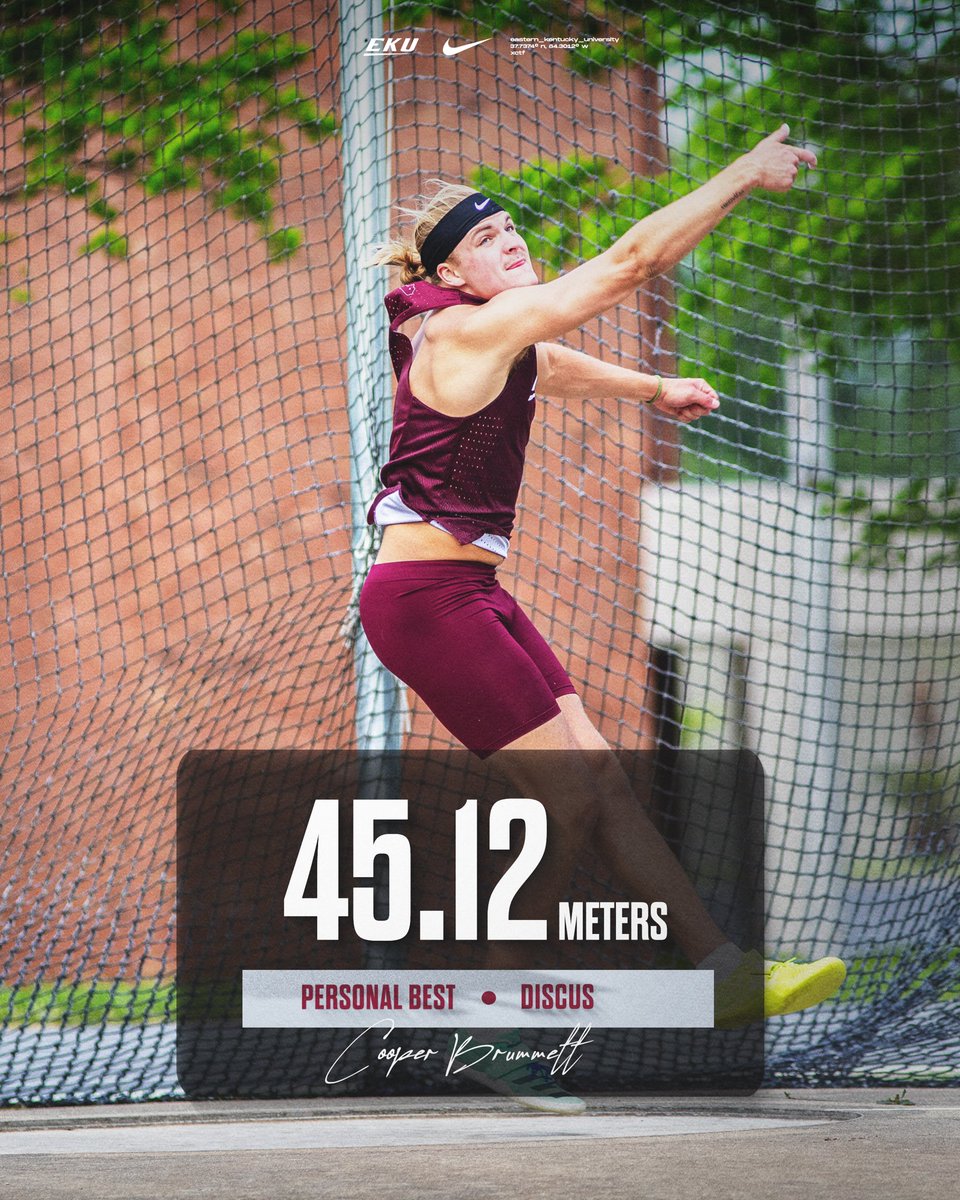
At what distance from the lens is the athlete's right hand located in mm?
2395

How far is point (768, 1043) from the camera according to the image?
3242 mm

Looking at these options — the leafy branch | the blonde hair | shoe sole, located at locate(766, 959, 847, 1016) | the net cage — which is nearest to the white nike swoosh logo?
the net cage

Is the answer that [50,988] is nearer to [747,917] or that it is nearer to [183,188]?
[747,917]

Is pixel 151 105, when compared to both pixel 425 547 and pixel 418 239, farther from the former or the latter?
pixel 425 547

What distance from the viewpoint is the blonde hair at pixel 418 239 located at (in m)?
2.74

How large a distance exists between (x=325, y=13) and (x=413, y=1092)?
2.61 meters

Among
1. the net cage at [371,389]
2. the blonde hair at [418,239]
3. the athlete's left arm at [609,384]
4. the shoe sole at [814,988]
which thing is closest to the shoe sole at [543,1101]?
the shoe sole at [814,988]

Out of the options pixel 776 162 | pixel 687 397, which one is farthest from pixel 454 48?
pixel 776 162

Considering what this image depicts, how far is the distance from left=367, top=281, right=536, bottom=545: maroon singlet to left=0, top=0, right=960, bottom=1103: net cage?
17.6 inches

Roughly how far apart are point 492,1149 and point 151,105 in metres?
2.87

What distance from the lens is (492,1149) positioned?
2262 mm

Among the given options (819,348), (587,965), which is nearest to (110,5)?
(819,348)

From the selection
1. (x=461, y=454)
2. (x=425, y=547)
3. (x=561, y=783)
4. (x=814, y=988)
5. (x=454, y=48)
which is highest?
(x=454, y=48)

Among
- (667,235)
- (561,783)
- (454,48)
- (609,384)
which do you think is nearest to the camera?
(667,235)
